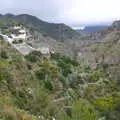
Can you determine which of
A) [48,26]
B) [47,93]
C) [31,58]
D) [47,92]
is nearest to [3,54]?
[47,92]

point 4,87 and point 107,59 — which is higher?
point 4,87

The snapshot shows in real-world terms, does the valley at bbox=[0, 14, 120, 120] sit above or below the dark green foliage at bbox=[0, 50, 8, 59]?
below

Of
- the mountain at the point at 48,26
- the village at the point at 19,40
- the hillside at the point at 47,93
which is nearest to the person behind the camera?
the hillside at the point at 47,93

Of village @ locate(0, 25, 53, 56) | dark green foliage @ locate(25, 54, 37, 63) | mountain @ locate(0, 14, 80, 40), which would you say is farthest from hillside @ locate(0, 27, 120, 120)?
mountain @ locate(0, 14, 80, 40)

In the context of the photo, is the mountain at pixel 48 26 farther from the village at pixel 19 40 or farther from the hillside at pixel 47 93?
the hillside at pixel 47 93

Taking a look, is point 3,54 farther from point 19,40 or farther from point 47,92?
point 19,40

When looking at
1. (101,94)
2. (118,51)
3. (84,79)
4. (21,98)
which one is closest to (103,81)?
(84,79)

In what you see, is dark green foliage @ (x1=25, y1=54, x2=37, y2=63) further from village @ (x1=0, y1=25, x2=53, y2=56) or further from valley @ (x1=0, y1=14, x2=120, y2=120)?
village @ (x1=0, y1=25, x2=53, y2=56)

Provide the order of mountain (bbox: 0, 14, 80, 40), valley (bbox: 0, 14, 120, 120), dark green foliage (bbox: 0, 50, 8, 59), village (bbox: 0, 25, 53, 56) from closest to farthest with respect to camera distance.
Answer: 1. valley (bbox: 0, 14, 120, 120)
2. dark green foliage (bbox: 0, 50, 8, 59)
3. village (bbox: 0, 25, 53, 56)
4. mountain (bbox: 0, 14, 80, 40)

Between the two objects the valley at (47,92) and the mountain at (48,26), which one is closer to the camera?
the valley at (47,92)

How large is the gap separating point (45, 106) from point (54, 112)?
30.6 inches

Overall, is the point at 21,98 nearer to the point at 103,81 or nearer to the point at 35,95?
the point at 35,95

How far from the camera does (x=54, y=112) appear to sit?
2136 centimetres

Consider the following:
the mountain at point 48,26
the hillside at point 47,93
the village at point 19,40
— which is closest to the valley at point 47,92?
the hillside at point 47,93
